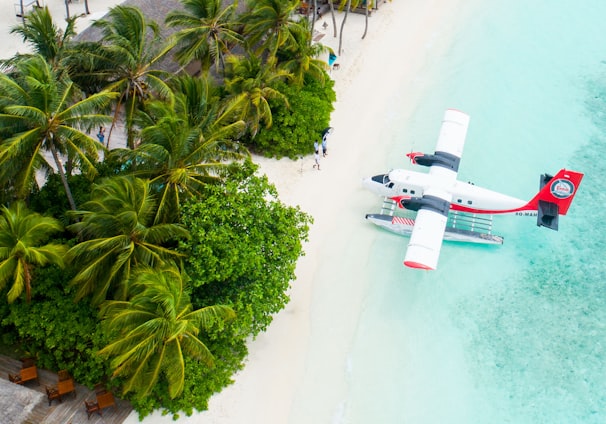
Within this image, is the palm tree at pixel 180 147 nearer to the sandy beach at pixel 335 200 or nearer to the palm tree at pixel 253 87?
the palm tree at pixel 253 87

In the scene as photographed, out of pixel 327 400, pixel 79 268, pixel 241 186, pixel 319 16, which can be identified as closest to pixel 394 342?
pixel 327 400

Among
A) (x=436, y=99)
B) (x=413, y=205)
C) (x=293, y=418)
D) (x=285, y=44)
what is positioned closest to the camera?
(x=293, y=418)

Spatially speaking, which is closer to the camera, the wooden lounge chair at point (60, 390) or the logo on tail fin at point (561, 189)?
the wooden lounge chair at point (60, 390)

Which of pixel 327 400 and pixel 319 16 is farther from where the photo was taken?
pixel 319 16

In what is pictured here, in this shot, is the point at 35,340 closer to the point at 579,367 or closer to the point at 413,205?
the point at 413,205

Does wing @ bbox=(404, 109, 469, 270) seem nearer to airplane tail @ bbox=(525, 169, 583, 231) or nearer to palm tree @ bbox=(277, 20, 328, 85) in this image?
airplane tail @ bbox=(525, 169, 583, 231)

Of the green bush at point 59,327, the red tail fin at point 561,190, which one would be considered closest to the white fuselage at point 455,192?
the red tail fin at point 561,190
